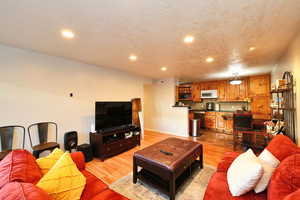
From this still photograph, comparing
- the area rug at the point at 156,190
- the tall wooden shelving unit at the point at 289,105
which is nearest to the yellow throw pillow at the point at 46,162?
the area rug at the point at 156,190

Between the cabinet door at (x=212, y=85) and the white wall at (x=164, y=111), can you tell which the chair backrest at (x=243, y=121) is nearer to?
the white wall at (x=164, y=111)

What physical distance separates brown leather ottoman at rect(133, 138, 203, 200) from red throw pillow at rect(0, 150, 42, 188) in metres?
1.29

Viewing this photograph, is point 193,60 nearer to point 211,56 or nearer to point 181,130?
point 211,56

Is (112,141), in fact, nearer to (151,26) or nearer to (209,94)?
(151,26)

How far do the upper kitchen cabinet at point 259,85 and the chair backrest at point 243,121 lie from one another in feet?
7.68

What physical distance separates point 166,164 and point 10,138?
2832 millimetres

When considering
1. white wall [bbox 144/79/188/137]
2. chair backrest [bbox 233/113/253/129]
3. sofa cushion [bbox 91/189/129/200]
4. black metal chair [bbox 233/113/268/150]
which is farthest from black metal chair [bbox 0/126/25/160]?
chair backrest [bbox 233/113/253/129]

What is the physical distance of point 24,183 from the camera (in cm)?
82

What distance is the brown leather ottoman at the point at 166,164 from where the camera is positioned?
5.61 ft

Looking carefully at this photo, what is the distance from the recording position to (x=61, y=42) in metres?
2.17

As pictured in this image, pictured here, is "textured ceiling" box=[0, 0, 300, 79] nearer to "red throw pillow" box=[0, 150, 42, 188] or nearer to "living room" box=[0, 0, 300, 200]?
"living room" box=[0, 0, 300, 200]

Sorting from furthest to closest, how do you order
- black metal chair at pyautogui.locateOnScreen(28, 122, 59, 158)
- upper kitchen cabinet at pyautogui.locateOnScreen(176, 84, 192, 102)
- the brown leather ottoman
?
1. upper kitchen cabinet at pyautogui.locateOnScreen(176, 84, 192, 102)
2. black metal chair at pyautogui.locateOnScreen(28, 122, 59, 158)
3. the brown leather ottoman

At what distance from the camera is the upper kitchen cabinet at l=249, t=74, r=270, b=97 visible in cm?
475

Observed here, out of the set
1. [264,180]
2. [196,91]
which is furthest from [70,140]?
[196,91]
